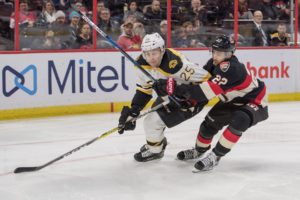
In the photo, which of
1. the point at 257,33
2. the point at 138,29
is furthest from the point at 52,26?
the point at 257,33

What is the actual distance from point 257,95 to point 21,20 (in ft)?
10.1

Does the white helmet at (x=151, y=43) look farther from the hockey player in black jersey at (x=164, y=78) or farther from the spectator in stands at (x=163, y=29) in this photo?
the spectator in stands at (x=163, y=29)

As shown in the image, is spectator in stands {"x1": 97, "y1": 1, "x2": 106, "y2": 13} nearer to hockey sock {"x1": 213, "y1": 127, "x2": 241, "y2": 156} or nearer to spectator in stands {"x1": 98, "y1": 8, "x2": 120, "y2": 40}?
spectator in stands {"x1": 98, "y1": 8, "x2": 120, "y2": 40}

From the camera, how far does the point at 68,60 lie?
21.0 ft

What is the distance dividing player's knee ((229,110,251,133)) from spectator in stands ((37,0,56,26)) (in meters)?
3.12

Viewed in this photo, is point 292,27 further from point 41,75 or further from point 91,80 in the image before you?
point 41,75

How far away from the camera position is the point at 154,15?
7.03m

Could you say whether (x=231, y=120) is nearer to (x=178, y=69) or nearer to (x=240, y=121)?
(x=240, y=121)

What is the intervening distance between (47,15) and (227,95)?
304 centimetres

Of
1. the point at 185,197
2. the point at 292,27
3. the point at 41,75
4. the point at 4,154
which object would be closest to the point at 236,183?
the point at 185,197

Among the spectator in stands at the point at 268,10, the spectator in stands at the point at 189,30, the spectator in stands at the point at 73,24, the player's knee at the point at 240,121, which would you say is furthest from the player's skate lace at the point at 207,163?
the spectator in stands at the point at 268,10

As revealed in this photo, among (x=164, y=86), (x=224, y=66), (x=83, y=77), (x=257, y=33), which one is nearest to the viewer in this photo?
(x=224, y=66)

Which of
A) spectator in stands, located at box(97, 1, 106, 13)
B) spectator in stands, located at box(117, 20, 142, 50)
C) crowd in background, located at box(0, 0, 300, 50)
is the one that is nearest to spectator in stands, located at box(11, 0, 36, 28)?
crowd in background, located at box(0, 0, 300, 50)

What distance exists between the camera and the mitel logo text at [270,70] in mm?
7459
